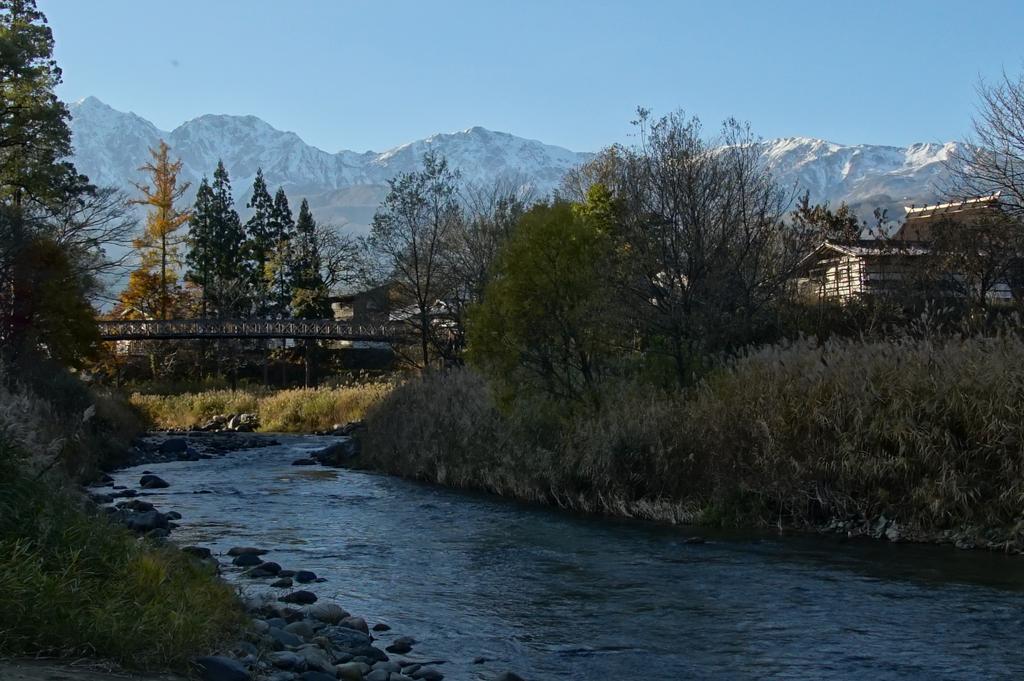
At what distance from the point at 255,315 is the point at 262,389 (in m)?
21.3

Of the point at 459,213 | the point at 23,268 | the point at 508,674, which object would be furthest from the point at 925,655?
the point at 459,213

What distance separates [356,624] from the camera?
36.8 ft

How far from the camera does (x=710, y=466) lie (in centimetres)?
1961

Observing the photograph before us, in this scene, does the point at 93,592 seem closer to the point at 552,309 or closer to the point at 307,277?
the point at 552,309

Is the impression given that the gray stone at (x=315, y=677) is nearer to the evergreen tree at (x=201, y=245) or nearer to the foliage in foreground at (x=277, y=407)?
the foliage in foreground at (x=277, y=407)

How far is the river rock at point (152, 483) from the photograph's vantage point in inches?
1028

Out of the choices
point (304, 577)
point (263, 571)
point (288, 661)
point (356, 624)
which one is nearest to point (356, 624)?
point (356, 624)

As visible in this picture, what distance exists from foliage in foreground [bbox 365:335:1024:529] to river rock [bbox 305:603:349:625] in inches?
353

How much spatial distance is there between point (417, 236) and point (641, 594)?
126 feet

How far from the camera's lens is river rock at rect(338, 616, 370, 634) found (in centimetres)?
1116

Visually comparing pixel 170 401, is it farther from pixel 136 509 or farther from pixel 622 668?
pixel 622 668

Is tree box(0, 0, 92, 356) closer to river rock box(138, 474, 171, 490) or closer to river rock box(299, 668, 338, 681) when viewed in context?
river rock box(138, 474, 171, 490)

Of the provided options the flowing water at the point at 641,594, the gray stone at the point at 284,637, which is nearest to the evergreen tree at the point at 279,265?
the flowing water at the point at 641,594

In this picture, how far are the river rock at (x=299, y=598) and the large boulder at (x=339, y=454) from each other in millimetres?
21072
